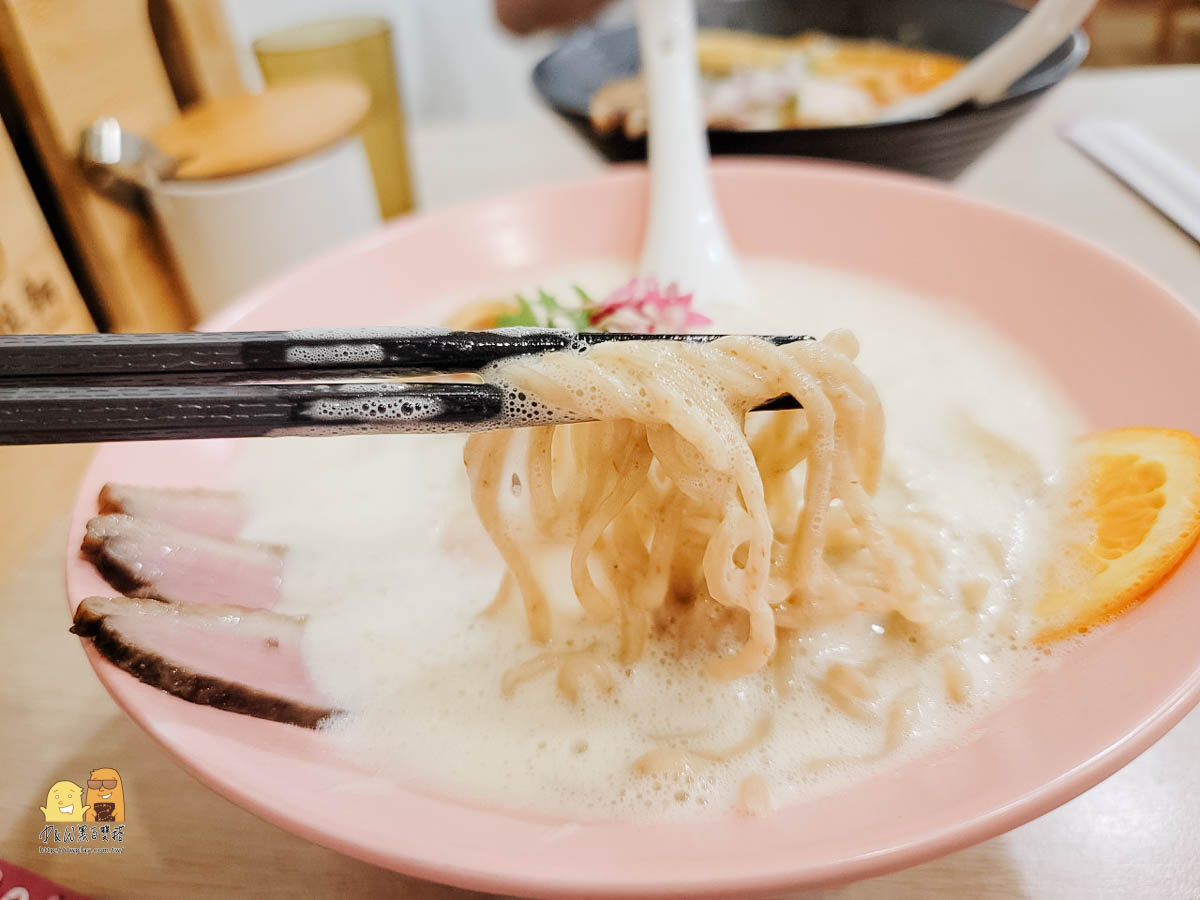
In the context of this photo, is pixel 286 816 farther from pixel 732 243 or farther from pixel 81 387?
pixel 732 243

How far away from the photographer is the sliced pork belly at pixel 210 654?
62cm

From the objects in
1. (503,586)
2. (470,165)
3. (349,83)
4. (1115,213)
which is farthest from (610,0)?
(503,586)

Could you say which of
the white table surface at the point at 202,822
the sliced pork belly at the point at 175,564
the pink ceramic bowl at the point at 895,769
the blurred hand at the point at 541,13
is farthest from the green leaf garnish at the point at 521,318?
the blurred hand at the point at 541,13

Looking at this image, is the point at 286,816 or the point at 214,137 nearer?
the point at 286,816

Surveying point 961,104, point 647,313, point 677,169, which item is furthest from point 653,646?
point 961,104

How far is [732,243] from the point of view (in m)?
1.34

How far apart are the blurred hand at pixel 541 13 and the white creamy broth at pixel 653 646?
2.50 meters

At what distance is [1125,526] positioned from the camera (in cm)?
72

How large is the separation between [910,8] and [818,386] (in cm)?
157

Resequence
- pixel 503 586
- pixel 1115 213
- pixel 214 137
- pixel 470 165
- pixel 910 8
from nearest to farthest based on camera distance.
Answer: pixel 503 586
pixel 214 137
pixel 1115 213
pixel 910 8
pixel 470 165

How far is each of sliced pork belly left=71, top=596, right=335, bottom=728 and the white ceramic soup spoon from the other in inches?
31.7

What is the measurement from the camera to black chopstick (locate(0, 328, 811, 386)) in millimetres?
573

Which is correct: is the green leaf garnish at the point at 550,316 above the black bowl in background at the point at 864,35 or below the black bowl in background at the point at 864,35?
below

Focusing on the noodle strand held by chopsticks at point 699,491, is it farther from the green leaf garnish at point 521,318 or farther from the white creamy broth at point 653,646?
the green leaf garnish at point 521,318
